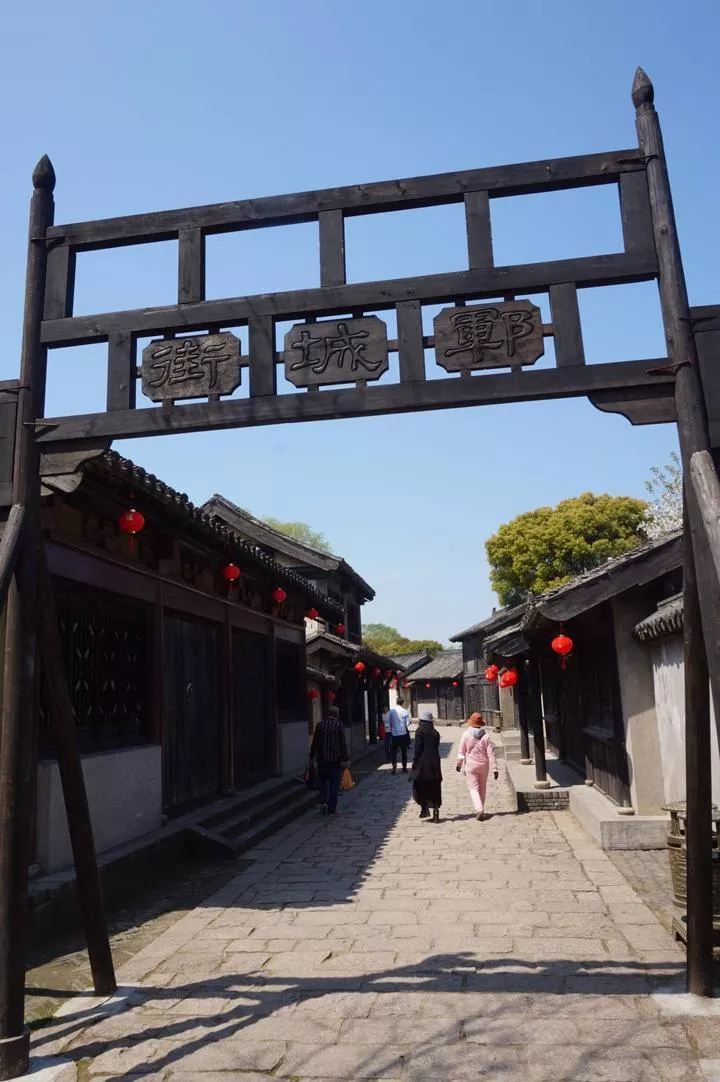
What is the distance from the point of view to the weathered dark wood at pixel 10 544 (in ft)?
14.5

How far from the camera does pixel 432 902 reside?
7172 millimetres

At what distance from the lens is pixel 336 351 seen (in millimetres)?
4855

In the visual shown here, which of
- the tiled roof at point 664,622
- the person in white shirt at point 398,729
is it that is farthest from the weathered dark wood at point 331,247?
the person in white shirt at point 398,729

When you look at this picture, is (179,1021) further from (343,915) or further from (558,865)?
(558,865)

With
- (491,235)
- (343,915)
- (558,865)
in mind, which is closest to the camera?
(491,235)

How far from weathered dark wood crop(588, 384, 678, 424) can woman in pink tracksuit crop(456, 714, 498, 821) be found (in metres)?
7.74

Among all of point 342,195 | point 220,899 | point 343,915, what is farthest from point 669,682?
point 342,195

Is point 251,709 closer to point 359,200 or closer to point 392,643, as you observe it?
point 359,200

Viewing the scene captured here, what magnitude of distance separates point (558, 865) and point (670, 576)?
11.8 ft

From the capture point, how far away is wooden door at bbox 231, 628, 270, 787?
42.9 ft

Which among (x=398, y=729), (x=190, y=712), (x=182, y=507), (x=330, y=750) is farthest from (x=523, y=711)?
(x=182, y=507)

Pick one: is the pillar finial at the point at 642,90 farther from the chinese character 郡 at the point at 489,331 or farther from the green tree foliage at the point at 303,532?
the green tree foliage at the point at 303,532

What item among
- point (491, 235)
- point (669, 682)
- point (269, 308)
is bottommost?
point (669, 682)

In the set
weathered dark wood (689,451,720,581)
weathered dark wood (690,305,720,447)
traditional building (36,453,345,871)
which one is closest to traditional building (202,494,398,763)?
traditional building (36,453,345,871)
